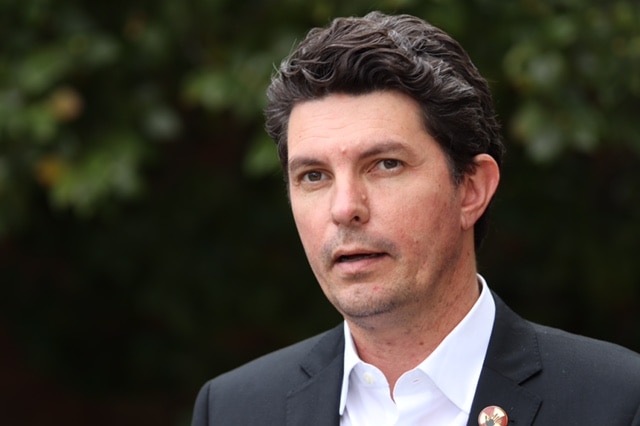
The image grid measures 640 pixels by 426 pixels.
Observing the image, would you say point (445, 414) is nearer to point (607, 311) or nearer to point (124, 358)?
point (607, 311)

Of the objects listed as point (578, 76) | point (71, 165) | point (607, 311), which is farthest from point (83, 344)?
point (578, 76)

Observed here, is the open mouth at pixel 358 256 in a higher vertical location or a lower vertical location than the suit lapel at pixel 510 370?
higher

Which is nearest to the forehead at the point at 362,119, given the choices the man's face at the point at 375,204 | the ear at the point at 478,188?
the man's face at the point at 375,204

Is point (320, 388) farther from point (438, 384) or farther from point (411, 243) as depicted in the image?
point (411, 243)

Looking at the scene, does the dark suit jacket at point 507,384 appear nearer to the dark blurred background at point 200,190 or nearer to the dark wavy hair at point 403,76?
the dark wavy hair at point 403,76

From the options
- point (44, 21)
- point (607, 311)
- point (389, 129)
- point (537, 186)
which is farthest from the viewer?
point (607, 311)

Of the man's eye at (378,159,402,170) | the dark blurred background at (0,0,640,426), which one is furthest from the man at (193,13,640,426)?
the dark blurred background at (0,0,640,426)

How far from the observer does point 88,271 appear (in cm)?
538

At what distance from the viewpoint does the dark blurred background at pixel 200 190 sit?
150 inches

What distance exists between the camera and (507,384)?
2.35 m

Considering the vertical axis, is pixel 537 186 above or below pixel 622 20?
below

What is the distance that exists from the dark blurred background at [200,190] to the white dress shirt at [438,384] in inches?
55.6

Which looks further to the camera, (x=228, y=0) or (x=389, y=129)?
(x=228, y=0)

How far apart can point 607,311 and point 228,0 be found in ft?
7.16
